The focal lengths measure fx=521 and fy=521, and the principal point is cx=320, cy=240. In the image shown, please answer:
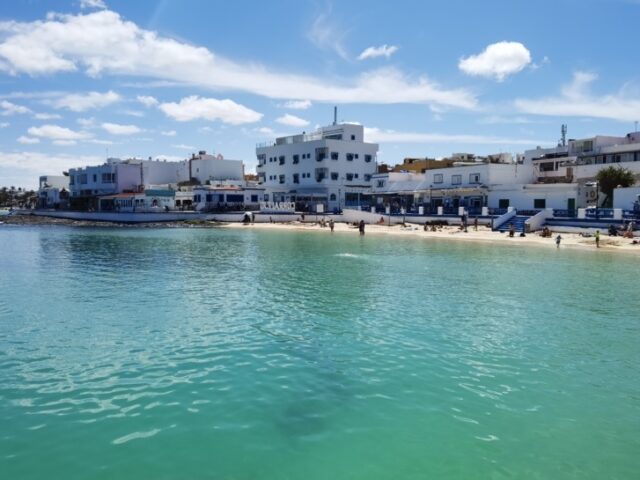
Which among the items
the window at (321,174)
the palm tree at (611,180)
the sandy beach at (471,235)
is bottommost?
the sandy beach at (471,235)

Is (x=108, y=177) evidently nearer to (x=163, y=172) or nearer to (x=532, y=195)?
(x=163, y=172)

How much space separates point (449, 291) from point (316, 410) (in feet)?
53.3

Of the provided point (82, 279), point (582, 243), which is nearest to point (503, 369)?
point (82, 279)

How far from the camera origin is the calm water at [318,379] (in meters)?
9.69

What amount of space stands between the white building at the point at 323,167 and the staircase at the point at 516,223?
37.1 meters

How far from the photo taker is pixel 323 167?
9381cm

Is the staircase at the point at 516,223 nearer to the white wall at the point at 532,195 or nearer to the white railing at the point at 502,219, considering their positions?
the white railing at the point at 502,219

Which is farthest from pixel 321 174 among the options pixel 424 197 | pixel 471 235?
pixel 471 235

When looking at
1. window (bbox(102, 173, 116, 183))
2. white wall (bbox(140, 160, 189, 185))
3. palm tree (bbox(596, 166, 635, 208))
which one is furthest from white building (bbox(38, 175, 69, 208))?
palm tree (bbox(596, 166, 635, 208))

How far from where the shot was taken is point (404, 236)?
207 feet

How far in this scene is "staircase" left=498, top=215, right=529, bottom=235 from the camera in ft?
195

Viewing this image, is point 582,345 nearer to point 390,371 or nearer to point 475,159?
point 390,371

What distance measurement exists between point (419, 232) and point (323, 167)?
3321cm

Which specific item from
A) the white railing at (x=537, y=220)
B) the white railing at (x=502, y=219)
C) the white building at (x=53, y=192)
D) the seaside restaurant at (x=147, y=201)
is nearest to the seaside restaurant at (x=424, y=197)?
the white railing at (x=502, y=219)
